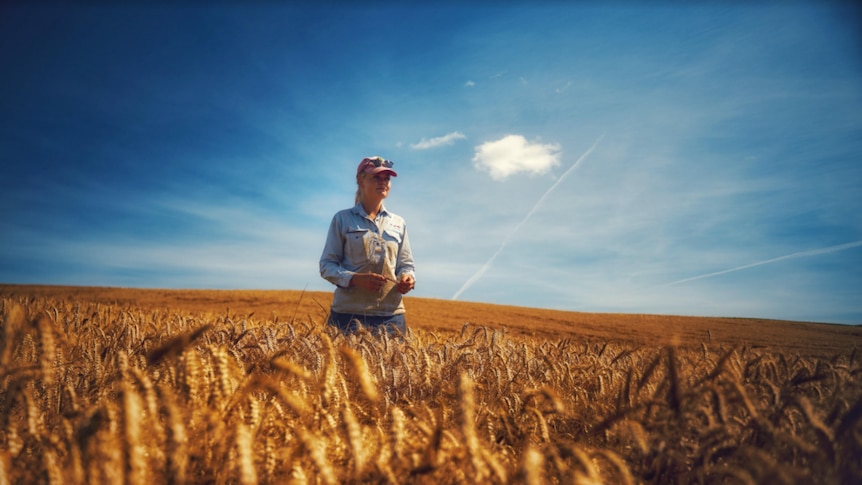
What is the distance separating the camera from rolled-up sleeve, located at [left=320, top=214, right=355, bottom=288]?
4887 millimetres

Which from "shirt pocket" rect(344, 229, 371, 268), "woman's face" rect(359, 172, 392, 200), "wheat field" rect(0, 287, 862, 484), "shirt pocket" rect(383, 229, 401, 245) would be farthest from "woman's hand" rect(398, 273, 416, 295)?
"wheat field" rect(0, 287, 862, 484)

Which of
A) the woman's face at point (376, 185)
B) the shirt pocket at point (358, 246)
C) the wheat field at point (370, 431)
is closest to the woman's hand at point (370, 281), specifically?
the shirt pocket at point (358, 246)

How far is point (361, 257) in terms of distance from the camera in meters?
5.35

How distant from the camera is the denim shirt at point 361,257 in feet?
16.8

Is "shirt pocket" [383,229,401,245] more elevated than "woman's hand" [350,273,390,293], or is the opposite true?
"shirt pocket" [383,229,401,245]

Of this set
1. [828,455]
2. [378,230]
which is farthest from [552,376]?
[378,230]

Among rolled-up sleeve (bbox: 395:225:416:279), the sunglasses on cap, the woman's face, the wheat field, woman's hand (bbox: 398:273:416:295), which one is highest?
the sunglasses on cap

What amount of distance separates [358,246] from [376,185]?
30.5 inches

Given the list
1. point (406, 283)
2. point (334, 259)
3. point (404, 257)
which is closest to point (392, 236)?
point (404, 257)

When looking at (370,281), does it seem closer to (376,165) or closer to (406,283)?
(406,283)

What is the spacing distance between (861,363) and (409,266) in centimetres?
439

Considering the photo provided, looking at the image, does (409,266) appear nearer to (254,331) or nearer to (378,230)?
(378,230)

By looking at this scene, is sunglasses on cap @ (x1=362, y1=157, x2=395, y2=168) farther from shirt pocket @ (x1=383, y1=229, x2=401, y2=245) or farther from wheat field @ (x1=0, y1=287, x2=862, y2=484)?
wheat field @ (x1=0, y1=287, x2=862, y2=484)

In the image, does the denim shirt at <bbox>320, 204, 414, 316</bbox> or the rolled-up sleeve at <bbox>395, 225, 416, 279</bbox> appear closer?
the denim shirt at <bbox>320, 204, 414, 316</bbox>
